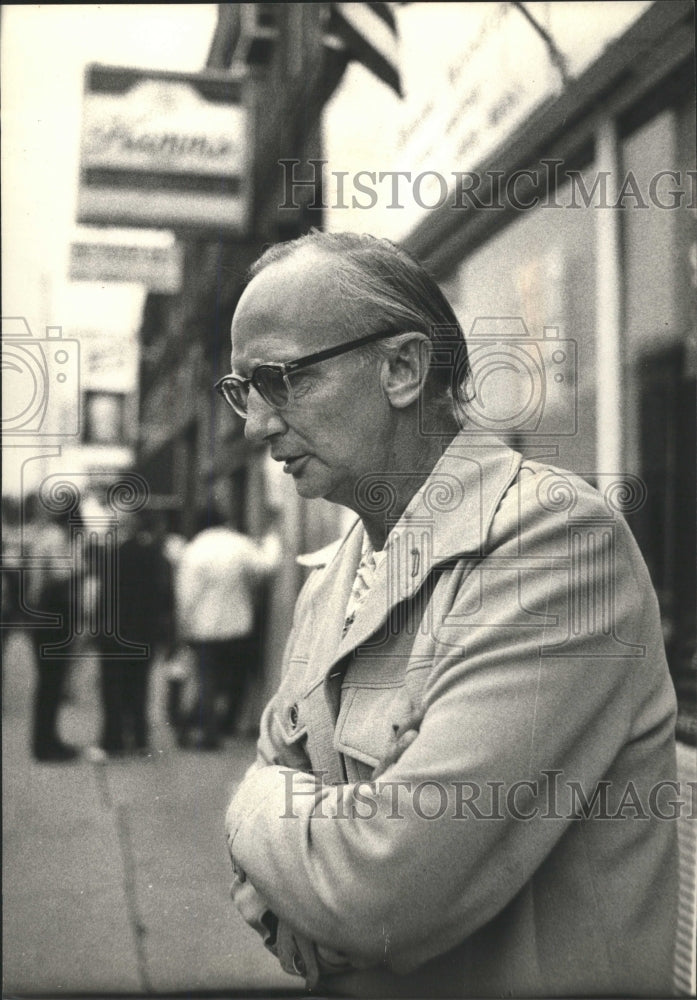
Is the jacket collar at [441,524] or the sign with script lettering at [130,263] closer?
the jacket collar at [441,524]

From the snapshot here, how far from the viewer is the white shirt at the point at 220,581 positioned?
4734 millimetres

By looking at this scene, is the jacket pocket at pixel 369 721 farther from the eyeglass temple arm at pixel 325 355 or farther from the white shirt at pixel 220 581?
the white shirt at pixel 220 581

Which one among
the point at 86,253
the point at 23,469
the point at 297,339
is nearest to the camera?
the point at 297,339

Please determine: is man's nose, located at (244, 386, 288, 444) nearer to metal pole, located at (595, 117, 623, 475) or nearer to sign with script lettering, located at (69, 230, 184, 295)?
metal pole, located at (595, 117, 623, 475)

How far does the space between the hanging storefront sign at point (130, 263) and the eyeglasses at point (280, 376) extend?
1798 millimetres

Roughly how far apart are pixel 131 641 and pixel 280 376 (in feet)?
6.46

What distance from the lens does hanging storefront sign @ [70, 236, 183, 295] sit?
346cm

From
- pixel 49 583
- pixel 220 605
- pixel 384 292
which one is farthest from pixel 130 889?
Result: pixel 220 605

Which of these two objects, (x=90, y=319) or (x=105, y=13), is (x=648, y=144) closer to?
(x=105, y=13)

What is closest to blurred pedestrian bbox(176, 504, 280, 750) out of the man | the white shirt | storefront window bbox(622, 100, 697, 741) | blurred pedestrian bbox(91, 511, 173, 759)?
the white shirt

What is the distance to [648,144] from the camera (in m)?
3.09

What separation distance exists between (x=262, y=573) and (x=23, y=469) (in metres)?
2.38

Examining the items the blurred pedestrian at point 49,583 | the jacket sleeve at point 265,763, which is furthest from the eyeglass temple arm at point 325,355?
the blurred pedestrian at point 49,583

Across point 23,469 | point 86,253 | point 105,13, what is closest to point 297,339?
point 23,469
